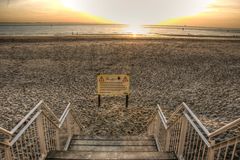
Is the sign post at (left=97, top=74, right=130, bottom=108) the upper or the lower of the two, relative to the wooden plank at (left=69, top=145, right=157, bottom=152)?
upper

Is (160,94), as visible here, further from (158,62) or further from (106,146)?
(158,62)

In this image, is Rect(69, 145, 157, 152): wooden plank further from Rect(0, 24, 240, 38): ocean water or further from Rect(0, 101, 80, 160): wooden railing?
Rect(0, 24, 240, 38): ocean water

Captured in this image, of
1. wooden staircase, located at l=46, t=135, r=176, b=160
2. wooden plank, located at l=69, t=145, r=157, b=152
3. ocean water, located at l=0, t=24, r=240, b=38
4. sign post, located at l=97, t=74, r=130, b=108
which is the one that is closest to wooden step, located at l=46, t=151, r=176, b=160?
wooden staircase, located at l=46, t=135, r=176, b=160

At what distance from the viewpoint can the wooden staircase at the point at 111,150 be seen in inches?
180

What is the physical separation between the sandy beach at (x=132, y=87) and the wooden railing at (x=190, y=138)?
1669mm

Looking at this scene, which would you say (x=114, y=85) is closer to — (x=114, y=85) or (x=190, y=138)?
(x=114, y=85)

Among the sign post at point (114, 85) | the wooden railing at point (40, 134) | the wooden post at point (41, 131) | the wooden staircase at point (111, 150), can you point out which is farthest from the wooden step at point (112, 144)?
the sign post at point (114, 85)

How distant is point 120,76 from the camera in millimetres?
10672

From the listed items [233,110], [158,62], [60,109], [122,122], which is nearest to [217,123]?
[233,110]

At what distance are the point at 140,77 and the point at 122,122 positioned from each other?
769 cm

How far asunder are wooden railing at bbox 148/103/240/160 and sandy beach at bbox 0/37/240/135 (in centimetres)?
167

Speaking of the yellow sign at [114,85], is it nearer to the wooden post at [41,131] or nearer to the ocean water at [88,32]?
the wooden post at [41,131]

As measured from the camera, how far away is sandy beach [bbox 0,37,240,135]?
408 inches

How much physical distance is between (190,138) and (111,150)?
2.20 meters
